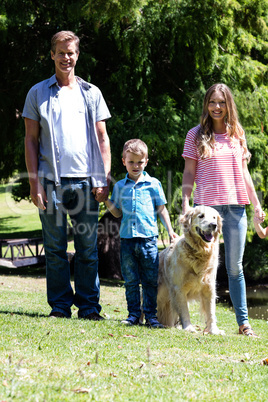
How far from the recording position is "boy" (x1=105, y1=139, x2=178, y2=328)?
547 centimetres

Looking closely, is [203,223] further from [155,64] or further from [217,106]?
[155,64]

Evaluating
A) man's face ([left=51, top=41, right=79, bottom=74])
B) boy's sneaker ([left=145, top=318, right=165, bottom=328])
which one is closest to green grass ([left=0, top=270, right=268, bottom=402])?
boy's sneaker ([left=145, top=318, right=165, bottom=328])

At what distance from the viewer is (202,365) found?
386 cm

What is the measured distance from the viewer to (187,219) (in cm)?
548

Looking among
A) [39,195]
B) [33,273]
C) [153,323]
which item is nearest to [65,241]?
[39,195]

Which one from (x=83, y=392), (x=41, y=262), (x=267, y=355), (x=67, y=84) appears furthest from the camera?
(x=41, y=262)

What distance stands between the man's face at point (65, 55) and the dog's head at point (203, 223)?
1917 millimetres

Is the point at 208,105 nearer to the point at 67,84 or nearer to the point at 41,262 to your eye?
the point at 67,84

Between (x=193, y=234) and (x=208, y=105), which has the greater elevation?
(x=208, y=105)

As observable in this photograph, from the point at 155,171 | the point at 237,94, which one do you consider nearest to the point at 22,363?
the point at 155,171

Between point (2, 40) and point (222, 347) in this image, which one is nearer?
point (222, 347)

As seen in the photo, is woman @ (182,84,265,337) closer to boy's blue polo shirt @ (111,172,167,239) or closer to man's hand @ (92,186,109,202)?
boy's blue polo shirt @ (111,172,167,239)

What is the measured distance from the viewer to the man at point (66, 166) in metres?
5.18

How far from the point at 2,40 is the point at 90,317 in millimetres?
9840
